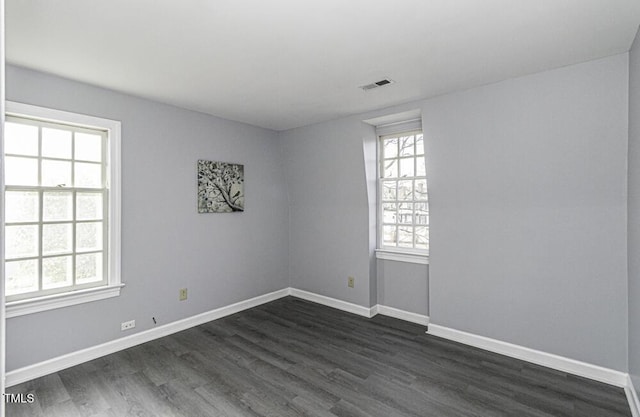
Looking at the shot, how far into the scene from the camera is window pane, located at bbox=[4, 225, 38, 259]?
8.52 feet

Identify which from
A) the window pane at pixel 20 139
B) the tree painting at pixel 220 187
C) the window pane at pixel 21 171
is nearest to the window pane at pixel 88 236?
the window pane at pixel 21 171

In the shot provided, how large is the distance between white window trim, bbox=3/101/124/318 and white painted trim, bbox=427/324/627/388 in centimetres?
324

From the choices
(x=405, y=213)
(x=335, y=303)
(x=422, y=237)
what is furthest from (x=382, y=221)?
(x=335, y=303)

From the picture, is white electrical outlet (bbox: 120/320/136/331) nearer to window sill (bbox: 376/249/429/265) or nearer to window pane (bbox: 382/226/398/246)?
window sill (bbox: 376/249/429/265)

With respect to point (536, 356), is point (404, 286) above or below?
above

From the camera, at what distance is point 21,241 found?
2645 millimetres

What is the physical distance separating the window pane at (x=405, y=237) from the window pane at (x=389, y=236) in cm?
7

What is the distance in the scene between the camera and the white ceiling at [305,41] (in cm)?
182

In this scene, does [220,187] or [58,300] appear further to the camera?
[220,187]

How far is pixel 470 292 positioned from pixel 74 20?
3.73 metres

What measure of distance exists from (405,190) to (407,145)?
540 millimetres

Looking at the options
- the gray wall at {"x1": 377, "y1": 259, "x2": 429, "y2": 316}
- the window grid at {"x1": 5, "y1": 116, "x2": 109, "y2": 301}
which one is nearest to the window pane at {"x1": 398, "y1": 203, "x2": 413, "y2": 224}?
the gray wall at {"x1": 377, "y1": 259, "x2": 429, "y2": 316}

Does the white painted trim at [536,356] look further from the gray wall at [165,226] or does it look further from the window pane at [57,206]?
the window pane at [57,206]

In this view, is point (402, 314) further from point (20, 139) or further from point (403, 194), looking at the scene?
point (20, 139)
